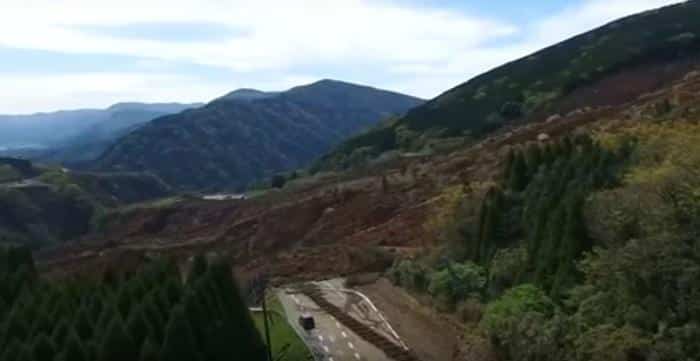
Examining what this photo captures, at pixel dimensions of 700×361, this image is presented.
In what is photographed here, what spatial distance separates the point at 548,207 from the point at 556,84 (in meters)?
114

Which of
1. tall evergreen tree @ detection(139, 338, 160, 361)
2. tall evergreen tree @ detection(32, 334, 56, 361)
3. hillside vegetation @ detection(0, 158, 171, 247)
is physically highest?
tall evergreen tree @ detection(139, 338, 160, 361)

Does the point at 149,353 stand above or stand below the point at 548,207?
below

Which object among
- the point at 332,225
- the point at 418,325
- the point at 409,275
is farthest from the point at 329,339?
the point at 332,225

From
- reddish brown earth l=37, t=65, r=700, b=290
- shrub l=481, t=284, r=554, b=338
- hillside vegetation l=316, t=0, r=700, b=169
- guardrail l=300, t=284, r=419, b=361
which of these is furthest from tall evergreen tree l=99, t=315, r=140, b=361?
hillside vegetation l=316, t=0, r=700, b=169

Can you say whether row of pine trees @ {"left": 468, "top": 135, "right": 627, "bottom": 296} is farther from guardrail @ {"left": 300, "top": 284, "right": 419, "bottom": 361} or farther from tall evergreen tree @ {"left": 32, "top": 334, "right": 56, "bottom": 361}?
tall evergreen tree @ {"left": 32, "top": 334, "right": 56, "bottom": 361}

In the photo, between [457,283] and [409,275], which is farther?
[409,275]

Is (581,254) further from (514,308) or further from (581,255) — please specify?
(514,308)

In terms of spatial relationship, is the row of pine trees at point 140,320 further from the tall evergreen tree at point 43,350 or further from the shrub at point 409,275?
the shrub at point 409,275

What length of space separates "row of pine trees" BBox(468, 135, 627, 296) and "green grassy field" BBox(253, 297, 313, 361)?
10.3m

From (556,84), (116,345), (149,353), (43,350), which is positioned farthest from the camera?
(556,84)

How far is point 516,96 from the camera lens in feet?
486

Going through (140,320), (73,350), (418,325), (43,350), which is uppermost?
(140,320)

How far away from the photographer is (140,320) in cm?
2859

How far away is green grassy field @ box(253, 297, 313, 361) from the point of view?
36.2 meters
